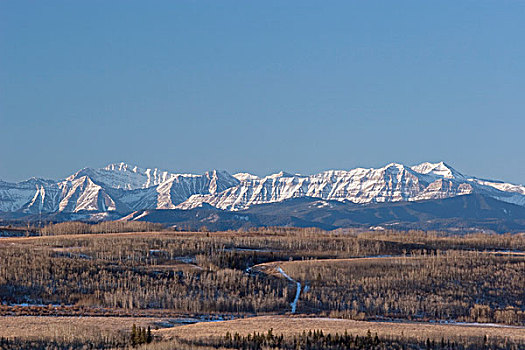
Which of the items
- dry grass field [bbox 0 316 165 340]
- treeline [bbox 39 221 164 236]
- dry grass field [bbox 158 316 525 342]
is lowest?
dry grass field [bbox 158 316 525 342]

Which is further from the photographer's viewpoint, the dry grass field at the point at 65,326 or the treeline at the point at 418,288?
the treeline at the point at 418,288

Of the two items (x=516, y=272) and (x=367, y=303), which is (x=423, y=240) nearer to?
(x=516, y=272)

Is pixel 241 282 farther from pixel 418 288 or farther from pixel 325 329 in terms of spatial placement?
pixel 325 329

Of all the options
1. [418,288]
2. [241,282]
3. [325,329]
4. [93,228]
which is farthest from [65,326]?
[93,228]

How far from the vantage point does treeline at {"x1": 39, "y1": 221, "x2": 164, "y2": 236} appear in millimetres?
160500

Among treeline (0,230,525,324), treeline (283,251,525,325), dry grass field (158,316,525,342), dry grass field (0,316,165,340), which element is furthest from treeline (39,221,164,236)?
dry grass field (158,316,525,342)

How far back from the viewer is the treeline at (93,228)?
6319 inches

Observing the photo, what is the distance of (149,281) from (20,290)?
1284cm

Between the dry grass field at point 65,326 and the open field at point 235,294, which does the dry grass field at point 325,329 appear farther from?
the dry grass field at point 65,326

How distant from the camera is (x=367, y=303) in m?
76.2

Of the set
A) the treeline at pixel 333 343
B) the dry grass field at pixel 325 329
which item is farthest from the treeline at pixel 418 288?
the treeline at pixel 333 343

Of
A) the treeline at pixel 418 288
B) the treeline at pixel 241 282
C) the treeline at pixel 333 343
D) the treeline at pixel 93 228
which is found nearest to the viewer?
the treeline at pixel 333 343

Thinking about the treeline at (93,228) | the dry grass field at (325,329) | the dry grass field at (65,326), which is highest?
the treeline at (93,228)

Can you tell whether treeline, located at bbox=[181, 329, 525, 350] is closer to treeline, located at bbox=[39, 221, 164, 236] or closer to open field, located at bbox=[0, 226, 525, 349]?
open field, located at bbox=[0, 226, 525, 349]
